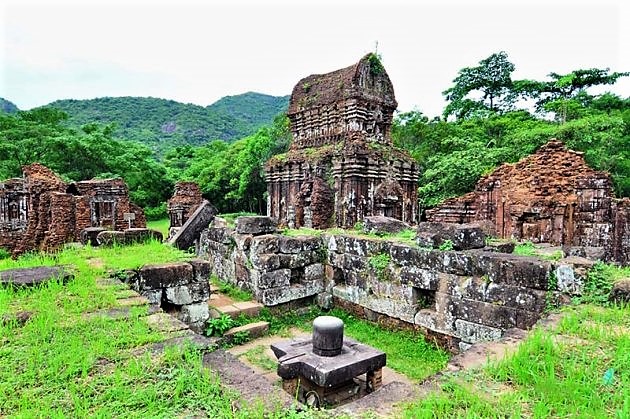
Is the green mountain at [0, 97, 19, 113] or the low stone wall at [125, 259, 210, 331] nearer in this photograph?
the low stone wall at [125, 259, 210, 331]

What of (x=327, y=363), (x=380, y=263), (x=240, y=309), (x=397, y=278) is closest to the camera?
(x=327, y=363)

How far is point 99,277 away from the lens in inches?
179

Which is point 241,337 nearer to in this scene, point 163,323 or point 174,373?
point 163,323

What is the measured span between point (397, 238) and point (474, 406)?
14.1 ft

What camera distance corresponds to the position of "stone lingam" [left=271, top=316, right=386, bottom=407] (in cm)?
392

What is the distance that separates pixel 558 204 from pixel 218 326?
983 centimetres

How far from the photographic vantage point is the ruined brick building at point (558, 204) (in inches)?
416

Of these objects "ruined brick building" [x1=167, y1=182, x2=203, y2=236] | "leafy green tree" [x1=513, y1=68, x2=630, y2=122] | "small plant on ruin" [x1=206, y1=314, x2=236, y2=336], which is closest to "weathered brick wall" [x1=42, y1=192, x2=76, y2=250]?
"ruined brick building" [x1=167, y1=182, x2=203, y2=236]

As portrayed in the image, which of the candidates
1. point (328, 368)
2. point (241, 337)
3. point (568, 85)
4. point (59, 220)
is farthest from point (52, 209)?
point (568, 85)

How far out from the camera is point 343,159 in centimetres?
1391

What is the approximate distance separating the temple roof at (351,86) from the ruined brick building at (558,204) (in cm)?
541

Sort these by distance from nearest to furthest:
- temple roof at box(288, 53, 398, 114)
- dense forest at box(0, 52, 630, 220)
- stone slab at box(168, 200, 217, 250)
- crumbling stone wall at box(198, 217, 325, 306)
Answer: crumbling stone wall at box(198, 217, 325, 306)
stone slab at box(168, 200, 217, 250)
temple roof at box(288, 53, 398, 114)
dense forest at box(0, 52, 630, 220)

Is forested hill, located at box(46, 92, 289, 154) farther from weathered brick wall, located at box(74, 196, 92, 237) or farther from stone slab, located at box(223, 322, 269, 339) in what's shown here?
stone slab, located at box(223, 322, 269, 339)

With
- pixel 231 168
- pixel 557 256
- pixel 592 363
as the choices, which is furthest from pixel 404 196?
pixel 231 168
